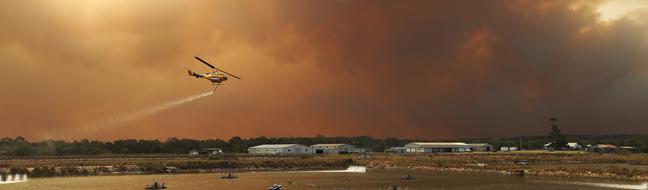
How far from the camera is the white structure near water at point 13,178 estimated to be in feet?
337

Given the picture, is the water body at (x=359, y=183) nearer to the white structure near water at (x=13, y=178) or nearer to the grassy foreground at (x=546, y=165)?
the white structure near water at (x=13, y=178)

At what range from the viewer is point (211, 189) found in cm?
8562

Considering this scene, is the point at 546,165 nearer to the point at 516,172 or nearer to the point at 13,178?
the point at 516,172

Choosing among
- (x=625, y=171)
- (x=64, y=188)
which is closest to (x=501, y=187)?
(x=625, y=171)

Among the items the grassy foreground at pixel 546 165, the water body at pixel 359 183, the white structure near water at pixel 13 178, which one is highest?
the grassy foreground at pixel 546 165

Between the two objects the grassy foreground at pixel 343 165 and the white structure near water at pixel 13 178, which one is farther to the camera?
the grassy foreground at pixel 343 165

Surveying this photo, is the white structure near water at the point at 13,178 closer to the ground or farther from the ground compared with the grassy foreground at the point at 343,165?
closer to the ground

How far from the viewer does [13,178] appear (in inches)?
4235

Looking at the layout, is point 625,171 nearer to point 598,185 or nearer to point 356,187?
point 598,185

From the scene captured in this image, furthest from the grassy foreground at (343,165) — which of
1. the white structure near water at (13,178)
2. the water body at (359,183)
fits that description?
the water body at (359,183)

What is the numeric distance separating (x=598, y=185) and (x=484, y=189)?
1572 cm

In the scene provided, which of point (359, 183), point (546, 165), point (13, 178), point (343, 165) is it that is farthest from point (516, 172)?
point (13, 178)

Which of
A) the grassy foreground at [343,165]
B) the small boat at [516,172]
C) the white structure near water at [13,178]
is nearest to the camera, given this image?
the white structure near water at [13,178]

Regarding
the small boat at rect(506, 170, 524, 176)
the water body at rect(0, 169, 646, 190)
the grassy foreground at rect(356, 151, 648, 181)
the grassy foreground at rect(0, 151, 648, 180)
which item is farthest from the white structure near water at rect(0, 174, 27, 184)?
the small boat at rect(506, 170, 524, 176)
